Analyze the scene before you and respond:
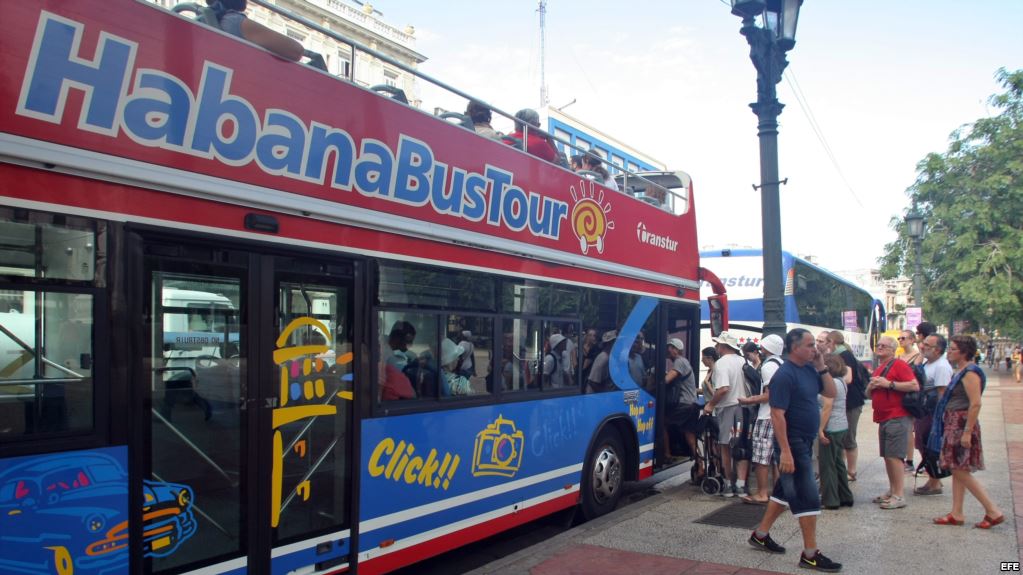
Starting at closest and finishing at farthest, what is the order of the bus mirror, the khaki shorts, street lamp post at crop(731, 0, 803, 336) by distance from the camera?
the khaki shorts → street lamp post at crop(731, 0, 803, 336) → the bus mirror

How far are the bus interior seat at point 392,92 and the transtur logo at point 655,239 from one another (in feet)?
12.5

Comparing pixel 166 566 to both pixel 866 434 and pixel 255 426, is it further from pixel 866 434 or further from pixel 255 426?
pixel 866 434

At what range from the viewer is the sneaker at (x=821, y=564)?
18.2ft

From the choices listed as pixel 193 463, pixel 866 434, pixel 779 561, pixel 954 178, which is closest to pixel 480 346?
pixel 193 463

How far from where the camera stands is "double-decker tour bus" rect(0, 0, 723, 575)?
3.25 meters

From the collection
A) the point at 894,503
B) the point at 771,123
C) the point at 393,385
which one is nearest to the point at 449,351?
the point at 393,385

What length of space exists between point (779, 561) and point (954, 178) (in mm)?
32651

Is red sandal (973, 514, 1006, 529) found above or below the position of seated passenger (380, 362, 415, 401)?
below

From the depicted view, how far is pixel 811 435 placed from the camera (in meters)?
5.71

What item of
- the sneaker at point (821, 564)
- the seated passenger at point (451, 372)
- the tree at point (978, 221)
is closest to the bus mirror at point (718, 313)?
the sneaker at point (821, 564)

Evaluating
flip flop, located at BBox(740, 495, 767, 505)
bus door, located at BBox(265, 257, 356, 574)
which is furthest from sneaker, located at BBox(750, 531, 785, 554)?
bus door, located at BBox(265, 257, 356, 574)

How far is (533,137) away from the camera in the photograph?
6801 millimetres

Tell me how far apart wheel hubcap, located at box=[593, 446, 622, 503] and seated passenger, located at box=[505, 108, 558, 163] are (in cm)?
314

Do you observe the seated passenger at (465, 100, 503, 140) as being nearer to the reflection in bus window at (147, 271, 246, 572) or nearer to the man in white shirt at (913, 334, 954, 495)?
the reflection in bus window at (147, 271, 246, 572)
